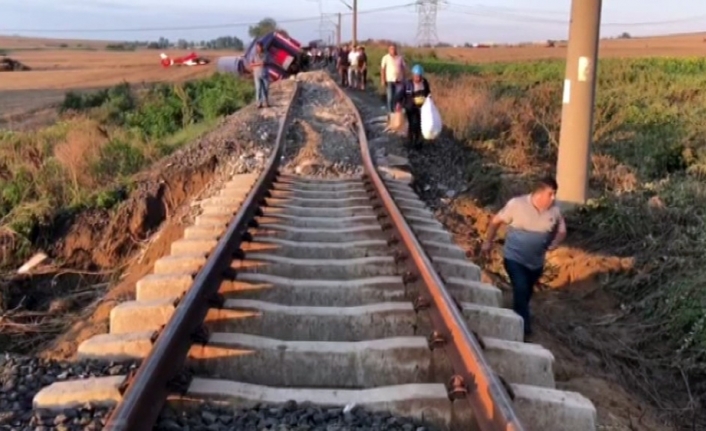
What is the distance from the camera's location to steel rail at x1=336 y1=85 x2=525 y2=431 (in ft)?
11.0

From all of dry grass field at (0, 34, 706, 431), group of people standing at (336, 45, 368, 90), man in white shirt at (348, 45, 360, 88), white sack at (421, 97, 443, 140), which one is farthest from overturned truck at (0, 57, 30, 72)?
white sack at (421, 97, 443, 140)

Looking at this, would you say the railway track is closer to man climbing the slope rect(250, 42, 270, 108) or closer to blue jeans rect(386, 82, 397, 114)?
blue jeans rect(386, 82, 397, 114)

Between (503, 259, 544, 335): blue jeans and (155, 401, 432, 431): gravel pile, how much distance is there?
2.95 metres

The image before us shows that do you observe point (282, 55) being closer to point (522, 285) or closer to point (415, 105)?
point (415, 105)

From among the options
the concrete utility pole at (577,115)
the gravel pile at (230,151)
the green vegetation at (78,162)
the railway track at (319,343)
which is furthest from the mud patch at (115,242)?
the concrete utility pole at (577,115)

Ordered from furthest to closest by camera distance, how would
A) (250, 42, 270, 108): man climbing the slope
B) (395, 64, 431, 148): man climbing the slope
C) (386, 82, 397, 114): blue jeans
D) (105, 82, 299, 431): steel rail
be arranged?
(250, 42, 270, 108): man climbing the slope, (386, 82, 397, 114): blue jeans, (395, 64, 431, 148): man climbing the slope, (105, 82, 299, 431): steel rail

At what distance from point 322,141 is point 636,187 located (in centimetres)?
490

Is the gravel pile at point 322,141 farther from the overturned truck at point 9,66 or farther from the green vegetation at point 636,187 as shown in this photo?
the overturned truck at point 9,66

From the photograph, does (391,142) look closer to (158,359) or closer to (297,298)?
(297,298)

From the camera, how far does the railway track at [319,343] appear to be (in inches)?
149

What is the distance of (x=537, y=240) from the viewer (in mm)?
6590

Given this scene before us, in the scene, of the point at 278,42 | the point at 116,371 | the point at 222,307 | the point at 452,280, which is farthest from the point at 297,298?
the point at 278,42

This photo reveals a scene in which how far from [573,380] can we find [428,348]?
178cm

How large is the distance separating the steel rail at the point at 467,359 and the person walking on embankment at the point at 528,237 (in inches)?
42.6
